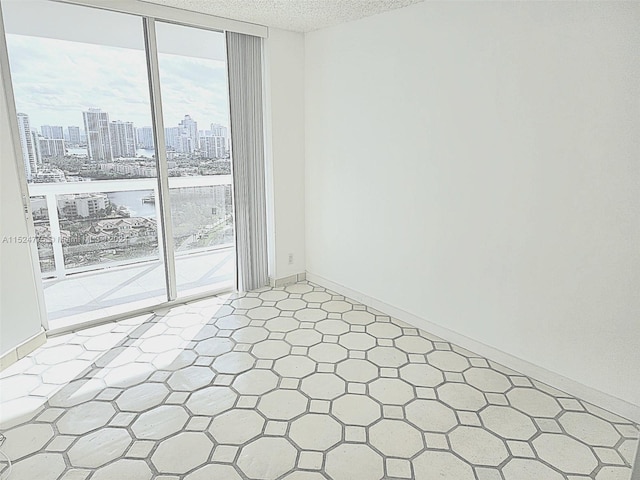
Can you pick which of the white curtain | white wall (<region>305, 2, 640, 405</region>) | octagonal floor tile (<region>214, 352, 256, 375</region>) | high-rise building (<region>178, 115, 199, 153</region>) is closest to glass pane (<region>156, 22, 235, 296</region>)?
high-rise building (<region>178, 115, 199, 153</region>)

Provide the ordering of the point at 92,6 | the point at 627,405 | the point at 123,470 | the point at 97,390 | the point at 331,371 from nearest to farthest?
the point at 123,470
the point at 627,405
the point at 97,390
the point at 331,371
the point at 92,6

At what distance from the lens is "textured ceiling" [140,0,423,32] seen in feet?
9.95

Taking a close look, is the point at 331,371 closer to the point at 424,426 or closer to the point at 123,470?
the point at 424,426

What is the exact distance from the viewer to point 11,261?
2795 millimetres

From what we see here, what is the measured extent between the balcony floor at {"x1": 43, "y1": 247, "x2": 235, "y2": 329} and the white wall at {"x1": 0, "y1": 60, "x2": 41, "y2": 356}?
424 millimetres

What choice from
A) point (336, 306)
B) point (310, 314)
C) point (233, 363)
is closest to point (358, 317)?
point (336, 306)

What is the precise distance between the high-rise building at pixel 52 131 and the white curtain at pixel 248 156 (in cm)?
135

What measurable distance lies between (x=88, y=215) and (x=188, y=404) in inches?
77.8

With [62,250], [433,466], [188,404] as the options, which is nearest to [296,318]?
[188,404]

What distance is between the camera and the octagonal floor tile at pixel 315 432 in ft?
6.84

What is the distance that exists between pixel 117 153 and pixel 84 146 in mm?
240

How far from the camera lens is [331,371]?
108 inches

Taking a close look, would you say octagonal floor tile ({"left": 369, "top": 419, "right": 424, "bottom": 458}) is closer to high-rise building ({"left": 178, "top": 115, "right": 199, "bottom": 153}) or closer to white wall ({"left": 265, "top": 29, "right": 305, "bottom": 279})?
white wall ({"left": 265, "top": 29, "right": 305, "bottom": 279})

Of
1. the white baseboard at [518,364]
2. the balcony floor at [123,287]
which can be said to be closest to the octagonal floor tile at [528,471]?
the white baseboard at [518,364]
